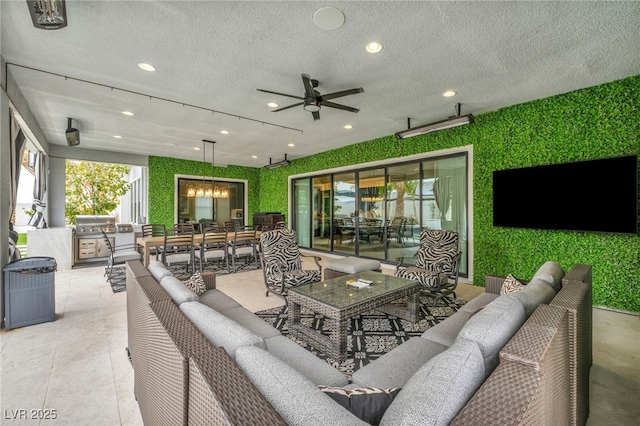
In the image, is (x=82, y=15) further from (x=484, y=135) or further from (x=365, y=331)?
(x=484, y=135)

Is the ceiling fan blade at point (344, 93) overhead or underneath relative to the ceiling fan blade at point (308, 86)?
underneath

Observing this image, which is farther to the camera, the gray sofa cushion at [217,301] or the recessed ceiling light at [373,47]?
the recessed ceiling light at [373,47]

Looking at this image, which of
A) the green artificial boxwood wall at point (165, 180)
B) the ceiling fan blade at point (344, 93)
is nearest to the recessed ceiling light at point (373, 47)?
the ceiling fan blade at point (344, 93)

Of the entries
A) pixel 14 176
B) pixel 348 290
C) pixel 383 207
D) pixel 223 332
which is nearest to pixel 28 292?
pixel 14 176

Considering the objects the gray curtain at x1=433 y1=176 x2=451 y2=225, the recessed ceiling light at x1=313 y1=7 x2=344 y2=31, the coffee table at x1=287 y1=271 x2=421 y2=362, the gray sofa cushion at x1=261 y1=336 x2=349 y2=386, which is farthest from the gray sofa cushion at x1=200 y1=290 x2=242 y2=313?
the gray curtain at x1=433 y1=176 x2=451 y2=225

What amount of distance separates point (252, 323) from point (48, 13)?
273 cm

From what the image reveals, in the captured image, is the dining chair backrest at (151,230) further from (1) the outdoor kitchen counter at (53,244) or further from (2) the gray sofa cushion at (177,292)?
(2) the gray sofa cushion at (177,292)

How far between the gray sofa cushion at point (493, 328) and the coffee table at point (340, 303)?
4.33 feet

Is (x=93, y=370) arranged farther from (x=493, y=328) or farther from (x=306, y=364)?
(x=493, y=328)

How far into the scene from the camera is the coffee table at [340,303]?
2428mm

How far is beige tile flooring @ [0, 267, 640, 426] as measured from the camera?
73.0 inches

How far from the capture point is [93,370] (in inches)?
91.1

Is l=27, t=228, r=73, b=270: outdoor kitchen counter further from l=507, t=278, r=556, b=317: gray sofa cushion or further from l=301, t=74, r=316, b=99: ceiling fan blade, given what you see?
l=507, t=278, r=556, b=317: gray sofa cushion

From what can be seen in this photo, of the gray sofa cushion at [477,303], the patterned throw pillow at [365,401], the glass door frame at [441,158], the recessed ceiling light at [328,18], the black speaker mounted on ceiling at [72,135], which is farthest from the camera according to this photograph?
the glass door frame at [441,158]
